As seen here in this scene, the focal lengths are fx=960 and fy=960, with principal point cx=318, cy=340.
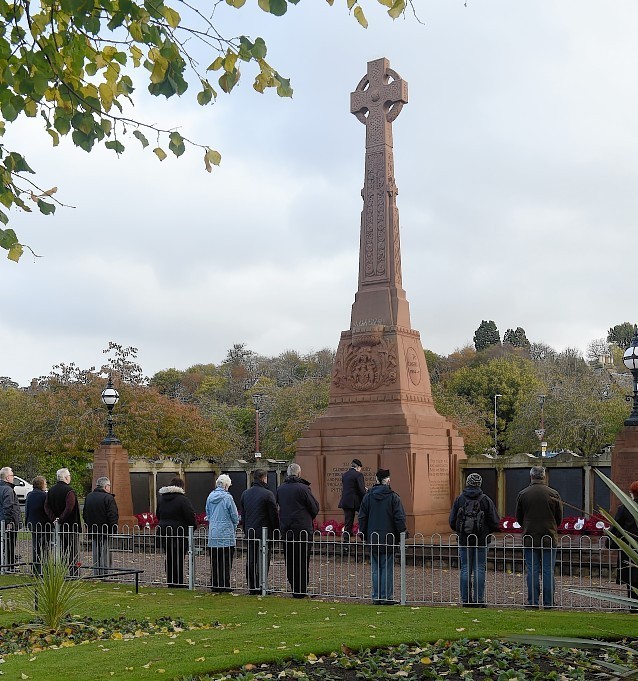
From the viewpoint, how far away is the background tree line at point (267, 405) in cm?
3862

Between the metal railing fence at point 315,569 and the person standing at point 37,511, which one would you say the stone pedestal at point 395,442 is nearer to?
the metal railing fence at point 315,569

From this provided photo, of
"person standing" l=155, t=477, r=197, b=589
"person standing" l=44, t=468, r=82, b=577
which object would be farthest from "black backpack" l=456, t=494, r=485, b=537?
"person standing" l=44, t=468, r=82, b=577

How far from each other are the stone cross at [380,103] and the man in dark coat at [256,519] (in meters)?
11.2

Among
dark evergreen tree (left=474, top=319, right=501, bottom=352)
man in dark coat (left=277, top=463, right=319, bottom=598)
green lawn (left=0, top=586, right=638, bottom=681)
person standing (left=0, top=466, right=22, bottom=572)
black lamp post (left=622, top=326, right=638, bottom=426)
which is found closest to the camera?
green lawn (left=0, top=586, right=638, bottom=681)

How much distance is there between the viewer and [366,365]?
21.7 meters

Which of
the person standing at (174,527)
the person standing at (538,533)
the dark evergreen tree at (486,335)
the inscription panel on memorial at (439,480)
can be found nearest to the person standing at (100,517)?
the person standing at (174,527)

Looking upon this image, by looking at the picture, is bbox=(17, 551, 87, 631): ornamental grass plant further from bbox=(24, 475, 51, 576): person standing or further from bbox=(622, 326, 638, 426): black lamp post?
bbox=(622, 326, 638, 426): black lamp post

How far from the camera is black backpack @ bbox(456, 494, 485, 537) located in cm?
1260

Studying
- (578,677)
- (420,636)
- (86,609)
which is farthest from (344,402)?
(578,677)

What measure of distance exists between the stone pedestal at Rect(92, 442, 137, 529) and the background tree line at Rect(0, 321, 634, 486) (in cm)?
552

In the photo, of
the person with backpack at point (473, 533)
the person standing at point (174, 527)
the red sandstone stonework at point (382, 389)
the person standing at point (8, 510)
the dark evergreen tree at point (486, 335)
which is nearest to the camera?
the person with backpack at point (473, 533)

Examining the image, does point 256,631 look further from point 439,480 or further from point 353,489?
point 439,480

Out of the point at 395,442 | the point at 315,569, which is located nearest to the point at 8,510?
the point at 315,569

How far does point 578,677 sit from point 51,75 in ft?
19.7
